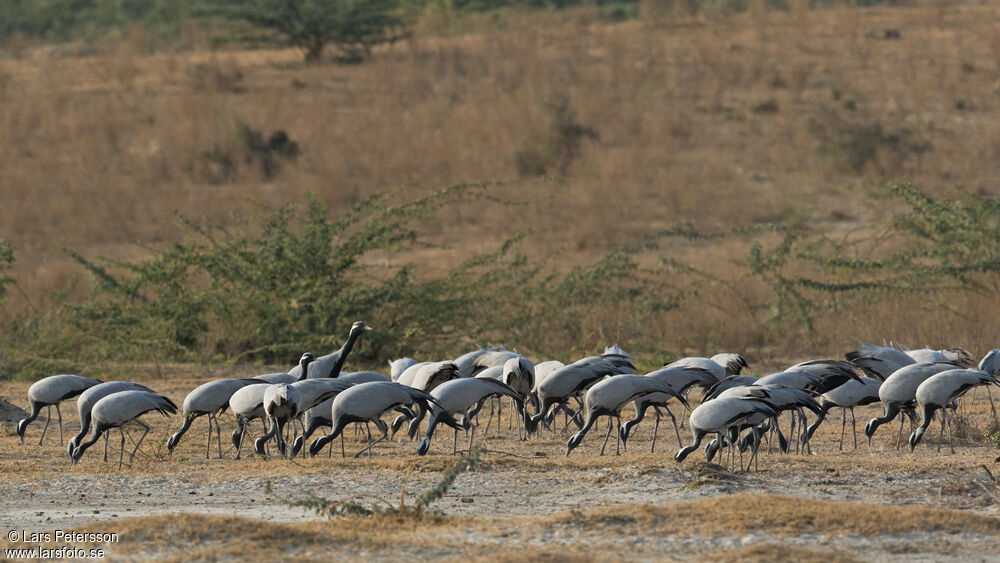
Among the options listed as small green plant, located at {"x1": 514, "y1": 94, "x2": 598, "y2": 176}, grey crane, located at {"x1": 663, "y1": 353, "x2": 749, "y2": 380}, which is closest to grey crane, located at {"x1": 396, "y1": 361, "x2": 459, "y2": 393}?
grey crane, located at {"x1": 663, "y1": 353, "x2": 749, "y2": 380}

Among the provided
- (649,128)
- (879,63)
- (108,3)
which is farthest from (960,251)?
(108,3)

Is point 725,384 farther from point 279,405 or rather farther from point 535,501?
point 279,405

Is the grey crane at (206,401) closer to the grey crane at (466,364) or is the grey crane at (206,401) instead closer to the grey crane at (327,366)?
the grey crane at (327,366)

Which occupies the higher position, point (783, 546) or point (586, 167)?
point (586, 167)

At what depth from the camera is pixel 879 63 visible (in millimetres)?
30031

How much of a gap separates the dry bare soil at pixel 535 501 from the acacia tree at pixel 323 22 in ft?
74.7

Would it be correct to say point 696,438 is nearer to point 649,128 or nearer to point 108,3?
point 649,128

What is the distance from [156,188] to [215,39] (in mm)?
9794

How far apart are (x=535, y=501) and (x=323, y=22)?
26.0 meters

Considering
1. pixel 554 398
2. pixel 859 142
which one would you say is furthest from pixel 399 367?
pixel 859 142

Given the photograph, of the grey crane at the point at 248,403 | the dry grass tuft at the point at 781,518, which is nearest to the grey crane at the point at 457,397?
the grey crane at the point at 248,403

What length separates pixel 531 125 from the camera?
1046 inches

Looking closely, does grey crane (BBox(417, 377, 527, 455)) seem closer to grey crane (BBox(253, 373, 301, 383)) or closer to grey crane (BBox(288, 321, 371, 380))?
grey crane (BBox(253, 373, 301, 383))

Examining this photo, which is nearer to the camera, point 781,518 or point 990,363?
point 781,518
